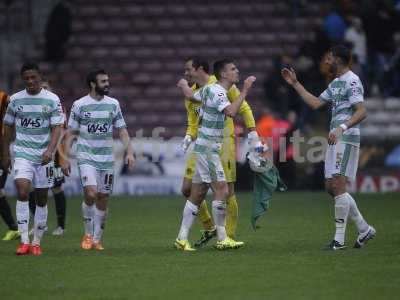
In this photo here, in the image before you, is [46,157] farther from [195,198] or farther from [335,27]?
[335,27]

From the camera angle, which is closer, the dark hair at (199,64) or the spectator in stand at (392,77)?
the dark hair at (199,64)

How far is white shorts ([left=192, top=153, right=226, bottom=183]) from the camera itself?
45.8 ft

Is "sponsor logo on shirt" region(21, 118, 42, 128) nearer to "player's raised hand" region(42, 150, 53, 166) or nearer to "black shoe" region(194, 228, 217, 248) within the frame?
"player's raised hand" region(42, 150, 53, 166)

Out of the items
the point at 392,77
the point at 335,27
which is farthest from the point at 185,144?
the point at 335,27

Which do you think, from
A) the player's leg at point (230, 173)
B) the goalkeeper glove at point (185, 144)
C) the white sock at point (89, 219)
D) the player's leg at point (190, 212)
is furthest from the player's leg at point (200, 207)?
the white sock at point (89, 219)

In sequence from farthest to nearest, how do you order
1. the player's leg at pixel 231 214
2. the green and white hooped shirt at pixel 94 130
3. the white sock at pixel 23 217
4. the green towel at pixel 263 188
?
the green towel at pixel 263 188
the player's leg at pixel 231 214
the green and white hooped shirt at pixel 94 130
the white sock at pixel 23 217

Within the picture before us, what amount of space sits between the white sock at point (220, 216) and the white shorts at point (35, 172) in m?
1.99

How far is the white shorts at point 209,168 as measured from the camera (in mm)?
13945

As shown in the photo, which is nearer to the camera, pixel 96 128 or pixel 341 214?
pixel 341 214

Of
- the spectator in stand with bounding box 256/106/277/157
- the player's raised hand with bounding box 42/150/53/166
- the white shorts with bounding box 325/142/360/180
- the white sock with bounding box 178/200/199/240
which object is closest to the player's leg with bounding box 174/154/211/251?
the white sock with bounding box 178/200/199/240

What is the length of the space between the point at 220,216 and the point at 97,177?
1569mm

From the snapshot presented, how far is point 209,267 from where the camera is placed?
40.0 feet

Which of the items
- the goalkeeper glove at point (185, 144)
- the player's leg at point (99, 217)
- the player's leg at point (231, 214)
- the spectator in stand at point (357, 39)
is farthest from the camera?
the spectator in stand at point (357, 39)

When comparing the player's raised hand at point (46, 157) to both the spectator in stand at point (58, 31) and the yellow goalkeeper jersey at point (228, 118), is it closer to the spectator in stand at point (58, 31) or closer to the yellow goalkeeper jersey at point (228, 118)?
the yellow goalkeeper jersey at point (228, 118)
